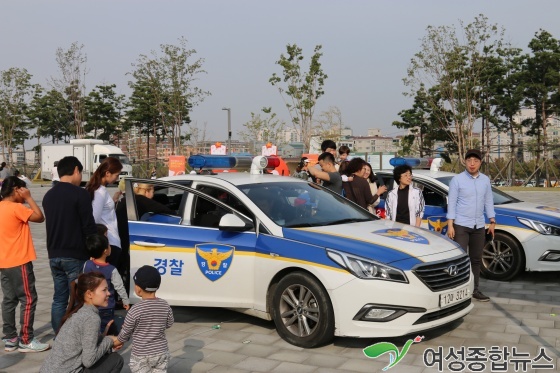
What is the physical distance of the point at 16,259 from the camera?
17.9 feet

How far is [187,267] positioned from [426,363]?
8.04ft

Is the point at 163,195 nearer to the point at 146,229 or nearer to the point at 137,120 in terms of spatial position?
the point at 146,229

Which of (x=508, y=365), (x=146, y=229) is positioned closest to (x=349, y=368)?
(x=508, y=365)

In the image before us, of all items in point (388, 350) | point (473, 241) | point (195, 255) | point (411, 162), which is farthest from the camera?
point (411, 162)

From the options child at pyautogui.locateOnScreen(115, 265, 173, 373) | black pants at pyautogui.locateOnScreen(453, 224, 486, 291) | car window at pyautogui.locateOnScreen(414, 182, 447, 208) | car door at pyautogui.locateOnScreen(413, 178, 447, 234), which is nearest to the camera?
A: child at pyautogui.locateOnScreen(115, 265, 173, 373)

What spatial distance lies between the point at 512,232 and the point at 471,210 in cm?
129

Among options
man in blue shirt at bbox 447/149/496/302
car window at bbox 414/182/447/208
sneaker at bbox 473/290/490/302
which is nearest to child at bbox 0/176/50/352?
man in blue shirt at bbox 447/149/496/302

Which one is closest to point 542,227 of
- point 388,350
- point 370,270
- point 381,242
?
point 381,242

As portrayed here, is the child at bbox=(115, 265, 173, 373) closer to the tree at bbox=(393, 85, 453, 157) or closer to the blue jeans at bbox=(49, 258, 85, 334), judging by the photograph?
the blue jeans at bbox=(49, 258, 85, 334)

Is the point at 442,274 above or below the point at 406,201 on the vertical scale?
below

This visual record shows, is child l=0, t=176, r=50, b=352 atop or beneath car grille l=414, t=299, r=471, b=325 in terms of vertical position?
atop

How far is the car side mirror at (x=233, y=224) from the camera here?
19.2 ft

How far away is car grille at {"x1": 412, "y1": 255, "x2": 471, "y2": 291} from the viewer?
5336mm

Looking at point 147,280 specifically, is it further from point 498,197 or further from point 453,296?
point 498,197
